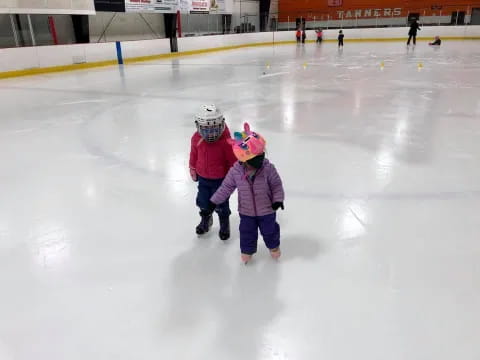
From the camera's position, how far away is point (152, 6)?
15.5 meters

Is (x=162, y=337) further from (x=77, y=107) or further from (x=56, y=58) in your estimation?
(x=56, y=58)

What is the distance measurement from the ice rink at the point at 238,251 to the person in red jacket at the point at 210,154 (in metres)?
0.32

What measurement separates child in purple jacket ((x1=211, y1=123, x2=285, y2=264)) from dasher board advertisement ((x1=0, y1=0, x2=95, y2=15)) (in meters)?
11.0

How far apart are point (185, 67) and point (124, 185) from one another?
984cm

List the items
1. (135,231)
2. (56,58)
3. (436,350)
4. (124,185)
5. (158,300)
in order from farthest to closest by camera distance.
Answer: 1. (56,58)
2. (124,185)
3. (135,231)
4. (158,300)
5. (436,350)

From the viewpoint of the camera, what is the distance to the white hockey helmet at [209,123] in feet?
6.71

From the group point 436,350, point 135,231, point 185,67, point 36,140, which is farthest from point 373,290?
point 185,67

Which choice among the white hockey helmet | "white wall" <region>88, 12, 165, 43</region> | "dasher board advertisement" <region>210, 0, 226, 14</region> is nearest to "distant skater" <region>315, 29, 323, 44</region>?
"dasher board advertisement" <region>210, 0, 226, 14</region>

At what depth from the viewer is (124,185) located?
3.33 metres

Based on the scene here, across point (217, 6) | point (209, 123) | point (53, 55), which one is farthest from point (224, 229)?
point (217, 6)

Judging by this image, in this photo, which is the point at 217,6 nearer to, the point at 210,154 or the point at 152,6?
the point at 152,6

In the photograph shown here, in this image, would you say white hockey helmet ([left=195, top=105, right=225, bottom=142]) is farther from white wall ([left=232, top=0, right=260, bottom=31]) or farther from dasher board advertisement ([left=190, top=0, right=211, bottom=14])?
white wall ([left=232, top=0, right=260, bottom=31])

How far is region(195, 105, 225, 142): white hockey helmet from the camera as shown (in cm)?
204

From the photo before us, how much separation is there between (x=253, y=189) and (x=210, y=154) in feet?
1.29
